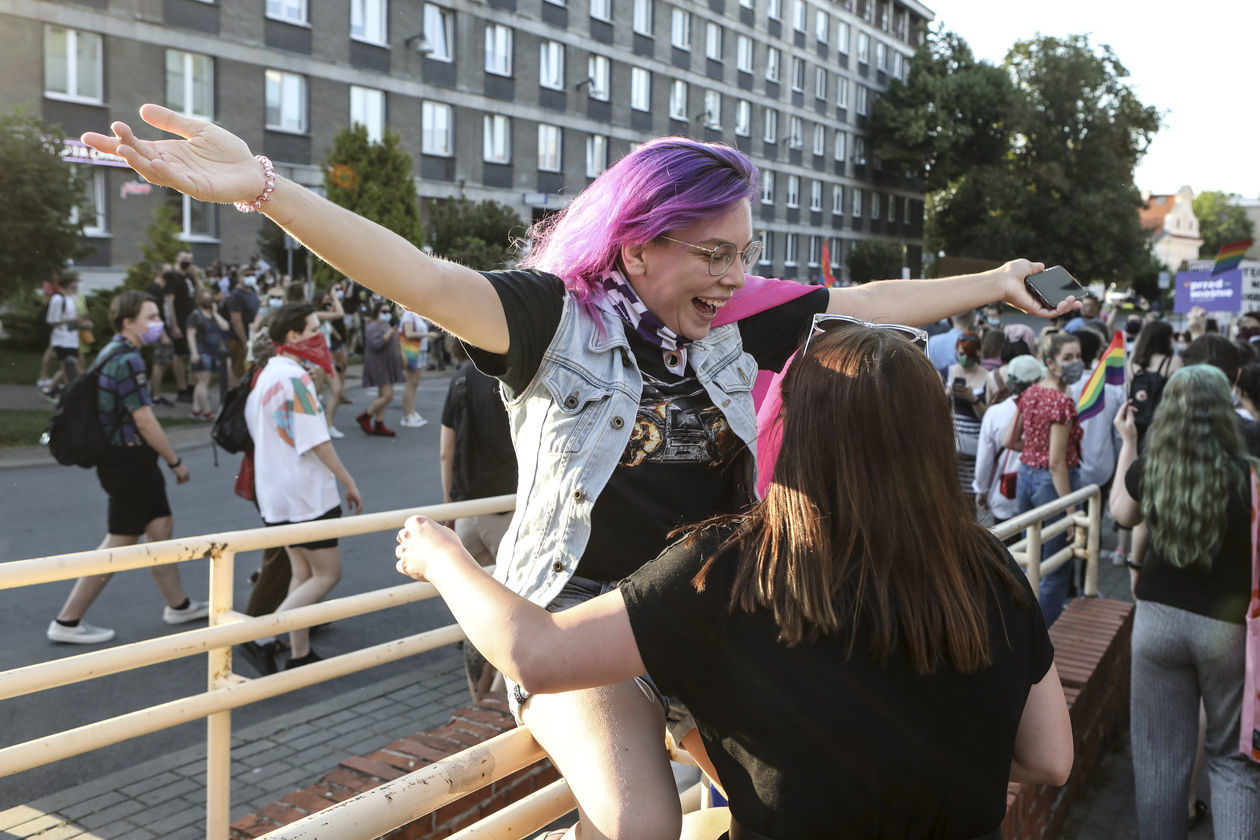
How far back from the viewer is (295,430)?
6004mm

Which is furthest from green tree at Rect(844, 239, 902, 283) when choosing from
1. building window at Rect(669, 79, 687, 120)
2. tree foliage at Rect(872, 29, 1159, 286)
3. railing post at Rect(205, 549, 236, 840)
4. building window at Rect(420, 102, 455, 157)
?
railing post at Rect(205, 549, 236, 840)

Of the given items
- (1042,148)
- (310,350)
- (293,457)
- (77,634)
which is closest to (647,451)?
(293,457)

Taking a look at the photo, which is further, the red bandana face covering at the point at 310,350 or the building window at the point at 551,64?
the building window at the point at 551,64

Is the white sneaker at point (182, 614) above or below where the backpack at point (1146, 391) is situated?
below

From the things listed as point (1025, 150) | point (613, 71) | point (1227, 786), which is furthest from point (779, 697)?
point (1025, 150)

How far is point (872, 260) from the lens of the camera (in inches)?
2140

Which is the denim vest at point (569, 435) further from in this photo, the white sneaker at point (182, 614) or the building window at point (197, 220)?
the building window at point (197, 220)

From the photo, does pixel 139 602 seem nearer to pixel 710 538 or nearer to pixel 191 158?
pixel 191 158

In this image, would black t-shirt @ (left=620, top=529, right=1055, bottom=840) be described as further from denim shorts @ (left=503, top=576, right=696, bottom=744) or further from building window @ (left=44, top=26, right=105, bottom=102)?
building window @ (left=44, top=26, right=105, bottom=102)

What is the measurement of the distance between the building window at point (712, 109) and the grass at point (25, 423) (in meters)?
33.6

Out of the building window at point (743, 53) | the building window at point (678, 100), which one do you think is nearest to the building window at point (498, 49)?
the building window at point (678, 100)

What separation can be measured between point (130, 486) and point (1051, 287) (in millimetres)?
5508

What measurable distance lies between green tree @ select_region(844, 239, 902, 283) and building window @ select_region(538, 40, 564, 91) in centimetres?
2234

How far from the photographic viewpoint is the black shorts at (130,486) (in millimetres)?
6332
